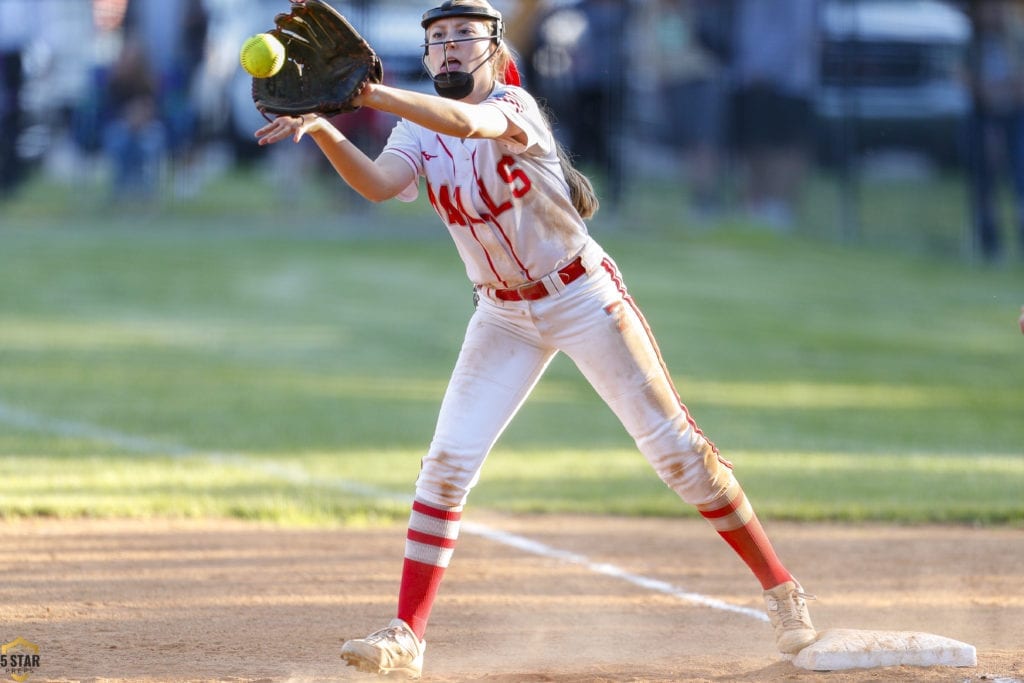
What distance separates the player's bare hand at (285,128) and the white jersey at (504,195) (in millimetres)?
481

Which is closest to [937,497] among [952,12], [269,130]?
[269,130]

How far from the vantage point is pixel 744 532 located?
435 cm

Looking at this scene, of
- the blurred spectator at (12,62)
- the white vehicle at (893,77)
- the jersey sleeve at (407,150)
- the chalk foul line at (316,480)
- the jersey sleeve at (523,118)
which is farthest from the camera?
the white vehicle at (893,77)

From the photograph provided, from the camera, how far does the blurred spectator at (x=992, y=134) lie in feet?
55.6

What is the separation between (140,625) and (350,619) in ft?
2.38

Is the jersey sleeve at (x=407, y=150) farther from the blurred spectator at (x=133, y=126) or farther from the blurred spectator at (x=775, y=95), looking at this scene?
the blurred spectator at (x=775, y=95)

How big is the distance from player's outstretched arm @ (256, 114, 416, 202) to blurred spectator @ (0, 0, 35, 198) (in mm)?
16213

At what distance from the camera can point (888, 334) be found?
13.5 metres

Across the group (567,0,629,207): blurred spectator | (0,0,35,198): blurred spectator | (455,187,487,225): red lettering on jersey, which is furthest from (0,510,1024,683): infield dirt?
(0,0,35,198): blurred spectator

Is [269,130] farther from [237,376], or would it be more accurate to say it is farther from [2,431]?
[237,376]

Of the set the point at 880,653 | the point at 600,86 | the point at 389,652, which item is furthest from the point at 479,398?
the point at 600,86

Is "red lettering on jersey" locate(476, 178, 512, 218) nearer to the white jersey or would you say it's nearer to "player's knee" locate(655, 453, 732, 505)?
the white jersey

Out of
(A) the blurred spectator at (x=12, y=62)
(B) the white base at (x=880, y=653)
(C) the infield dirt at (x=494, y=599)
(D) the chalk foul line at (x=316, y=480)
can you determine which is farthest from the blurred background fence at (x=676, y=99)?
(B) the white base at (x=880, y=653)

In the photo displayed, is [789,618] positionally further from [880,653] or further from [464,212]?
[464,212]
